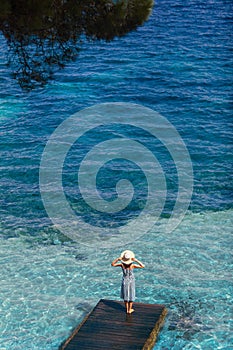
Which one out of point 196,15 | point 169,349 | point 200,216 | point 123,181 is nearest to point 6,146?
point 123,181

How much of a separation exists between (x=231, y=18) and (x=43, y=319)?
4910 cm

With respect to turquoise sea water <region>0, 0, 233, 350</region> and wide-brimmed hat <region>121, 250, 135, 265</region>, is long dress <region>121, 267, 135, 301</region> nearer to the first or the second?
wide-brimmed hat <region>121, 250, 135, 265</region>

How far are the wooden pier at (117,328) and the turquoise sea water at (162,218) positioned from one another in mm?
962

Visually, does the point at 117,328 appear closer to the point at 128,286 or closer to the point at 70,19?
the point at 128,286

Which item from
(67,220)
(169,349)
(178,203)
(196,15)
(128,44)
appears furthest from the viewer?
(196,15)

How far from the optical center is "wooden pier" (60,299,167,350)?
17.1 m

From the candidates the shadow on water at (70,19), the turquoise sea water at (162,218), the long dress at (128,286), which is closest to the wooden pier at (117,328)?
the long dress at (128,286)

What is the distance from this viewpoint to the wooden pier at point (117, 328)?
1712 cm

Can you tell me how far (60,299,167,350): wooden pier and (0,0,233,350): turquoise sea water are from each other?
3.16 ft

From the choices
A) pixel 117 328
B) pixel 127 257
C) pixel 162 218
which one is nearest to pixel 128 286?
pixel 127 257

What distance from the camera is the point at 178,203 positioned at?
30.9 m

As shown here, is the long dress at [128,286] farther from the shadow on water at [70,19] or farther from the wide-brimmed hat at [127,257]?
the shadow on water at [70,19]

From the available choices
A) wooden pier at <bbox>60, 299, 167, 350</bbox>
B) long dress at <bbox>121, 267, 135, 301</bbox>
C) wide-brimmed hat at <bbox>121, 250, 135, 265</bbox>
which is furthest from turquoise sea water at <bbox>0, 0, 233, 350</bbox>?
wide-brimmed hat at <bbox>121, 250, 135, 265</bbox>

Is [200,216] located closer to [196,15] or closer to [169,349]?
[169,349]
